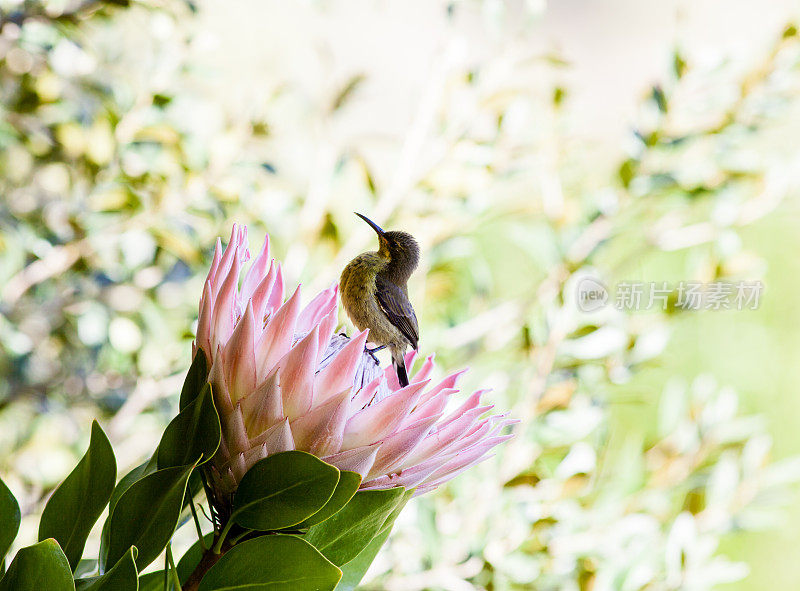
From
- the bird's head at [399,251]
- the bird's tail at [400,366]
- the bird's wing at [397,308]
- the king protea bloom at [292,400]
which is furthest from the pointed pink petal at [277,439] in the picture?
the bird's head at [399,251]

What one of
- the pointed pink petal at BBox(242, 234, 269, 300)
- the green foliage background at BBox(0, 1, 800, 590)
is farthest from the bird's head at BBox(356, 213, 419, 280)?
the pointed pink petal at BBox(242, 234, 269, 300)

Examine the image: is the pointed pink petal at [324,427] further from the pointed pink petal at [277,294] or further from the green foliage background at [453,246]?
the green foliage background at [453,246]

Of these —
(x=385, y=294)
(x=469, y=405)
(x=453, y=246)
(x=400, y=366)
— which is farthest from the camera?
(x=453, y=246)

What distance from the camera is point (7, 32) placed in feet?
3.42

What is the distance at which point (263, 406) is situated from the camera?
16.3 inches

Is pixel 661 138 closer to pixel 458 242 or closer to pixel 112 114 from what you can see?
pixel 458 242

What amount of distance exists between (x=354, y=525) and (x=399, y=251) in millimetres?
459

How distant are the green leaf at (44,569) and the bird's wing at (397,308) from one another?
43 centimetres

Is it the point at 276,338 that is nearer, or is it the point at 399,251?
the point at 276,338

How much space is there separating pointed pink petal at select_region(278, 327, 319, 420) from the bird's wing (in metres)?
0.34

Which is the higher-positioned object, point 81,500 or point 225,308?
point 225,308

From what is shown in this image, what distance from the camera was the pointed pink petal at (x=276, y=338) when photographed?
43cm

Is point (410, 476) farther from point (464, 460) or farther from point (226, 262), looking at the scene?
point (226, 262)

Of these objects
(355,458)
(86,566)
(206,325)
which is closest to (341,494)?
(355,458)
